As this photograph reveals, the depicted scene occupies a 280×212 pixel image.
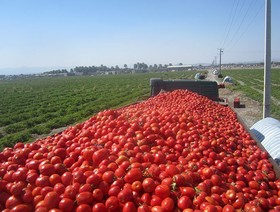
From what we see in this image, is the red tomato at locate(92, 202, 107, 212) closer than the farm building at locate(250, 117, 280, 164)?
Yes

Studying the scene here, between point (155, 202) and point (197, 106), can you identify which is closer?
point (155, 202)

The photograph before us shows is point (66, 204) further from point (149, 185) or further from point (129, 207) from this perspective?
point (149, 185)

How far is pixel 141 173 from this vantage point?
121 inches

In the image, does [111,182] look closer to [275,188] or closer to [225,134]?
[275,188]

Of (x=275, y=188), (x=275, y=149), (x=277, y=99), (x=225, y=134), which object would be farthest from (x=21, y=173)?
(x=277, y=99)

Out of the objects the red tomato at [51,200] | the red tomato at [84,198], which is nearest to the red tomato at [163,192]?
the red tomato at [84,198]

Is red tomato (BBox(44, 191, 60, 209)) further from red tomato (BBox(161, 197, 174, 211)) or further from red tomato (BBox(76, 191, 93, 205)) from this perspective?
red tomato (BBox(161, 197, 174, 211))

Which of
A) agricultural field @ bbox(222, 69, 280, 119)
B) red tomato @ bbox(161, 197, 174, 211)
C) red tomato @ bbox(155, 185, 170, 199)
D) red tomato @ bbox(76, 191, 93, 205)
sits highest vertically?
red tomato @ bbox(76, 191, 93, 205)

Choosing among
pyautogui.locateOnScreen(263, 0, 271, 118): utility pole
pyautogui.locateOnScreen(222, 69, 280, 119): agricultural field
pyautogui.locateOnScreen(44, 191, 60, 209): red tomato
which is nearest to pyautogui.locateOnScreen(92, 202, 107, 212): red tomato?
pyautogui.locateOnScreen(44, 191, 60, 209): red tomato

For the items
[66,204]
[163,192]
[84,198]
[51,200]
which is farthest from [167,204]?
[51,200]

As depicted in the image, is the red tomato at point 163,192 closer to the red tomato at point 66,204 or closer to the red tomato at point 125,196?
the red tomato at point 125,196

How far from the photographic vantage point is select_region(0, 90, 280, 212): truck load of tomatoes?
276cm

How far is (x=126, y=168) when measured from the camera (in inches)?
128

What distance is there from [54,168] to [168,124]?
2586 millimetres
